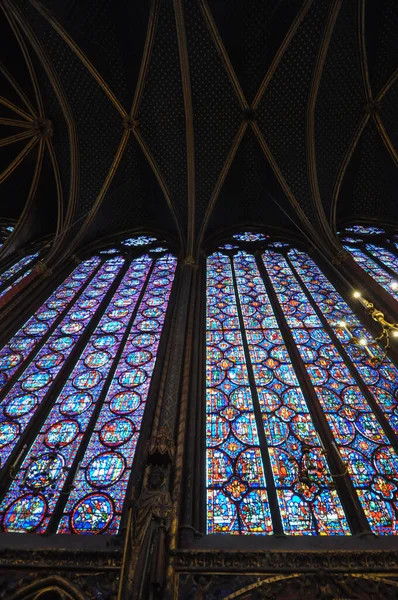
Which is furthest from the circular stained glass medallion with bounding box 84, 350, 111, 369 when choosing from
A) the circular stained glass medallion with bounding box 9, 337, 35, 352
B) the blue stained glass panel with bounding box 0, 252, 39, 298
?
the blue stained glass panel with bounding box 0, 252, 39, 298

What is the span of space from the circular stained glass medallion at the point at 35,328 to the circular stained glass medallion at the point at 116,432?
140 inches

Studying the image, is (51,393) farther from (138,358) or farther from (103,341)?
(103,341)

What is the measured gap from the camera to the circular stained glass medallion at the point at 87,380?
7.49 m

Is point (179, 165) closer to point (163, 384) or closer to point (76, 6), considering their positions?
point (76, 6)

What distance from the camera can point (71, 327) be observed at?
9.38 m

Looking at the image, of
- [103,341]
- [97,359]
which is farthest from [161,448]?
[103,341]

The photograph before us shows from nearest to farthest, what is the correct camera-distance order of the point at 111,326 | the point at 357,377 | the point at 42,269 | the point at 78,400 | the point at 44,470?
the point at 44,470 < the point at 78,400 < the point at 357,377 < the point at 111,326 < the point at 42,269

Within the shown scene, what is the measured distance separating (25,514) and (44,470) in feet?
2.09

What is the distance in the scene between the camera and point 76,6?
10.8 meters

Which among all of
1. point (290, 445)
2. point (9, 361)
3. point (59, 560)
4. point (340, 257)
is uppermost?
point (340, 257)

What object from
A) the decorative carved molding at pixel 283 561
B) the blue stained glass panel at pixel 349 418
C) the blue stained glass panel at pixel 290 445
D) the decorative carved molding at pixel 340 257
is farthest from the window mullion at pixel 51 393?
the decorative carved molding at pixel 340 257

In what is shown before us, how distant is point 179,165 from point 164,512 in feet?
37.5

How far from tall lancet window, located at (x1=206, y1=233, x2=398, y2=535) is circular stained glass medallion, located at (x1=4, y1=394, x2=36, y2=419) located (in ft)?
10.0

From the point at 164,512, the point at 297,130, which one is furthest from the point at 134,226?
the point at 164,512
